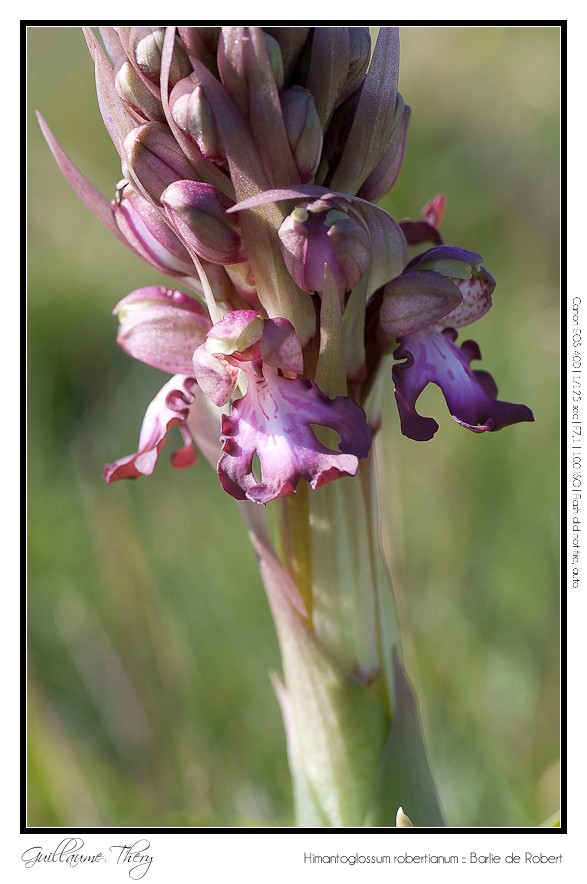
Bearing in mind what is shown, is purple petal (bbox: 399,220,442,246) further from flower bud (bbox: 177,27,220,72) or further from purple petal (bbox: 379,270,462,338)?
flower bud (bbox: 177,27,220,72)

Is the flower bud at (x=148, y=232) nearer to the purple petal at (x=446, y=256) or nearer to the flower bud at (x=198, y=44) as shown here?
the flower bud at (x=198, y=44)

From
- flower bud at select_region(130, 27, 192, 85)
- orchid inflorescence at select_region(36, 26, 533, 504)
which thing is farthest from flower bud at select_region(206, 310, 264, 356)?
flower bud at select_region(130, 27, 192, 85)

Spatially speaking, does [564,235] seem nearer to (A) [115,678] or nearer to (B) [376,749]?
(B) [376,749]

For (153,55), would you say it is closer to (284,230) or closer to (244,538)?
(284,230)

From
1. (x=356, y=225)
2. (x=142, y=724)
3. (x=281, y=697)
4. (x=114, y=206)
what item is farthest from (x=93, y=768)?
(x=356, y=225)

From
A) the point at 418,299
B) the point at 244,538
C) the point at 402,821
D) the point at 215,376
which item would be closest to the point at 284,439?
the point at 215,376
